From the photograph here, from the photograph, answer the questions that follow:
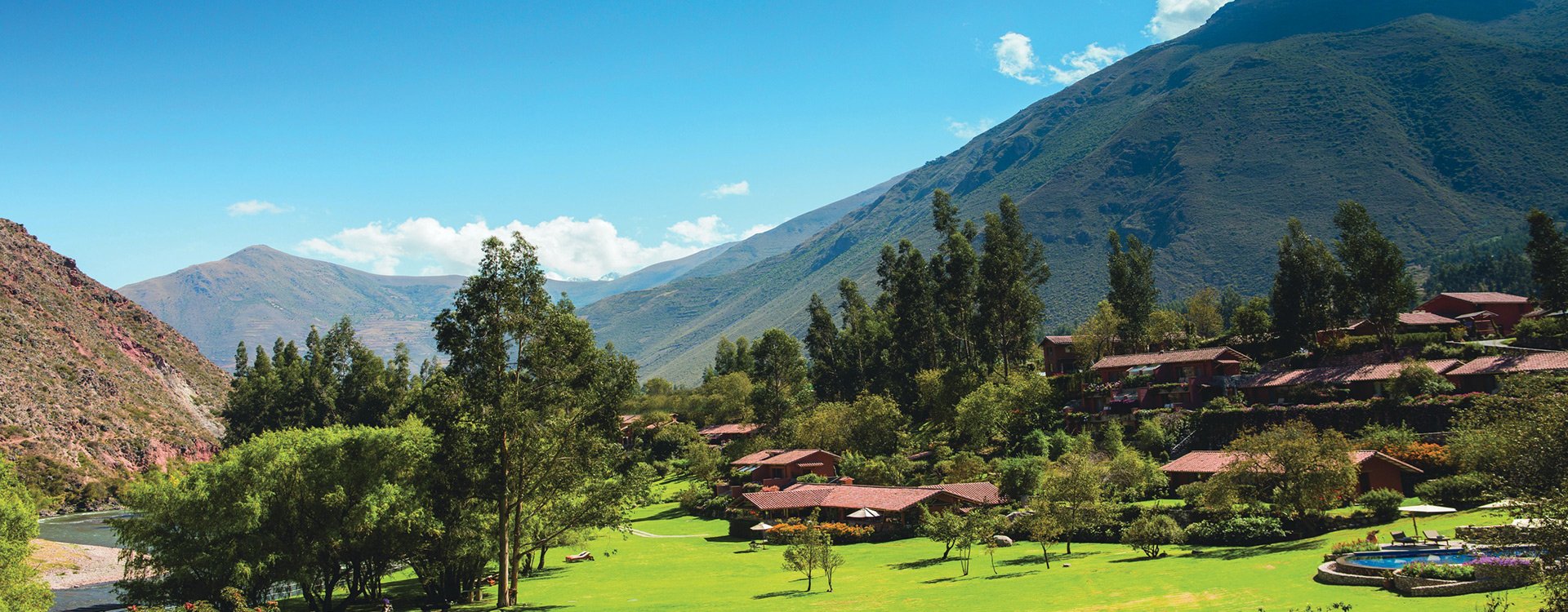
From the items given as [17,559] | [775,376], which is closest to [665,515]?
[775,376]

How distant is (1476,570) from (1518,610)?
352cm

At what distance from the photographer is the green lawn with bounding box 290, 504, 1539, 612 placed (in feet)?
84.8

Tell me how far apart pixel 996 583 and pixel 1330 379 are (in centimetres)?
3608

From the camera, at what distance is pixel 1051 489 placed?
1630 inches

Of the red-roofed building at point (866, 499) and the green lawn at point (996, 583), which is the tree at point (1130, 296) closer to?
the red-roofed building at point (866, 499)

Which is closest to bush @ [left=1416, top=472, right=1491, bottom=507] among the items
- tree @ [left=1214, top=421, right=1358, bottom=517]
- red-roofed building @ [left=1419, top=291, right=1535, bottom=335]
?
tree @ [left=1214, top=421, right=1358, bottom=517]

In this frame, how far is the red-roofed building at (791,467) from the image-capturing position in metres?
73.7

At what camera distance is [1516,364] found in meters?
50.5

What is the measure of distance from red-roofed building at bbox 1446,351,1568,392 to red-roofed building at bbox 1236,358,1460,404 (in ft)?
3.76

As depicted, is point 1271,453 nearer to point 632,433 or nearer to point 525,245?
point 525,245

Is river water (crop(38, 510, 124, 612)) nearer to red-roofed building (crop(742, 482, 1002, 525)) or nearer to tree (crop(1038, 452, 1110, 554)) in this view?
red-roofed building (crop(742, 482, 1002, 525))

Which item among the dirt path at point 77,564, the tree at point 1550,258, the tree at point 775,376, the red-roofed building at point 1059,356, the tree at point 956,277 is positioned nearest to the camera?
the dirt path at point 77,564

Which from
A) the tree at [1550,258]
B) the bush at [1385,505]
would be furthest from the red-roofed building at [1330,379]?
the bush at [1385,505]

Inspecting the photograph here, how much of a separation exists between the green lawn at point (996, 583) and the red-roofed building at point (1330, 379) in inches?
837
